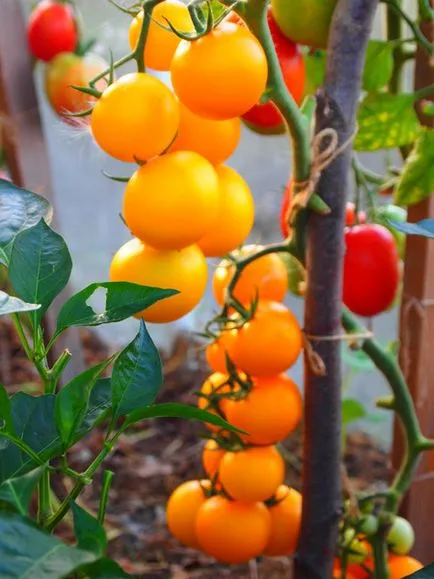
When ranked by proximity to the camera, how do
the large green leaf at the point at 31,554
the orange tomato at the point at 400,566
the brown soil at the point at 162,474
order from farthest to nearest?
the brown soil at the point at 162,474 → the orange tomato at the point at 400,566 → the large green leaf at the point at 31,554

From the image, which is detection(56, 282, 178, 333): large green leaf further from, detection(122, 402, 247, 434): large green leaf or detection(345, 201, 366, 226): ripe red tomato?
detection(345, 201, 366, 226): ripe red tomato

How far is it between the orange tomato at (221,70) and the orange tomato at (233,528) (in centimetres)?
32

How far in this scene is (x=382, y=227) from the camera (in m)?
0.66

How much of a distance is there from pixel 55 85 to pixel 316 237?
0.63 metres

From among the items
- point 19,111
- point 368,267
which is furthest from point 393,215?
point 19,111

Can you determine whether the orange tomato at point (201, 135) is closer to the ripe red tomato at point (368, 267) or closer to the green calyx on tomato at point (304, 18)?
the green calyx on tomato at point (304, 18)

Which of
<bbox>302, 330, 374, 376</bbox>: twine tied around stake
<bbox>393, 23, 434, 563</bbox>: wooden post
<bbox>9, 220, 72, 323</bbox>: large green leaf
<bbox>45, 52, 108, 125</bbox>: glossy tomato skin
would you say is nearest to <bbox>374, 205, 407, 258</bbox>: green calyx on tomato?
<bbox>393, 23, 434, 563</bbox>: wooden post

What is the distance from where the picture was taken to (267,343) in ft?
1.67

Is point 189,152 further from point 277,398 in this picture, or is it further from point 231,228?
point 277,398

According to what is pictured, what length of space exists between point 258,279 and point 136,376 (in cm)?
23

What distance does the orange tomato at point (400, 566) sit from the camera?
1.86 feet

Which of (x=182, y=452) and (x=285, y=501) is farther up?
(x=285, y=501)

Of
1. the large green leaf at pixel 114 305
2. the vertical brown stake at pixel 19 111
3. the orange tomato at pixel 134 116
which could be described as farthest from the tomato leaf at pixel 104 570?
the vertical brown stake at pixel 19 111

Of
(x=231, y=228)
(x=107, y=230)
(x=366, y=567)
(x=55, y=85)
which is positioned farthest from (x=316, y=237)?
(x=107, y=230)
